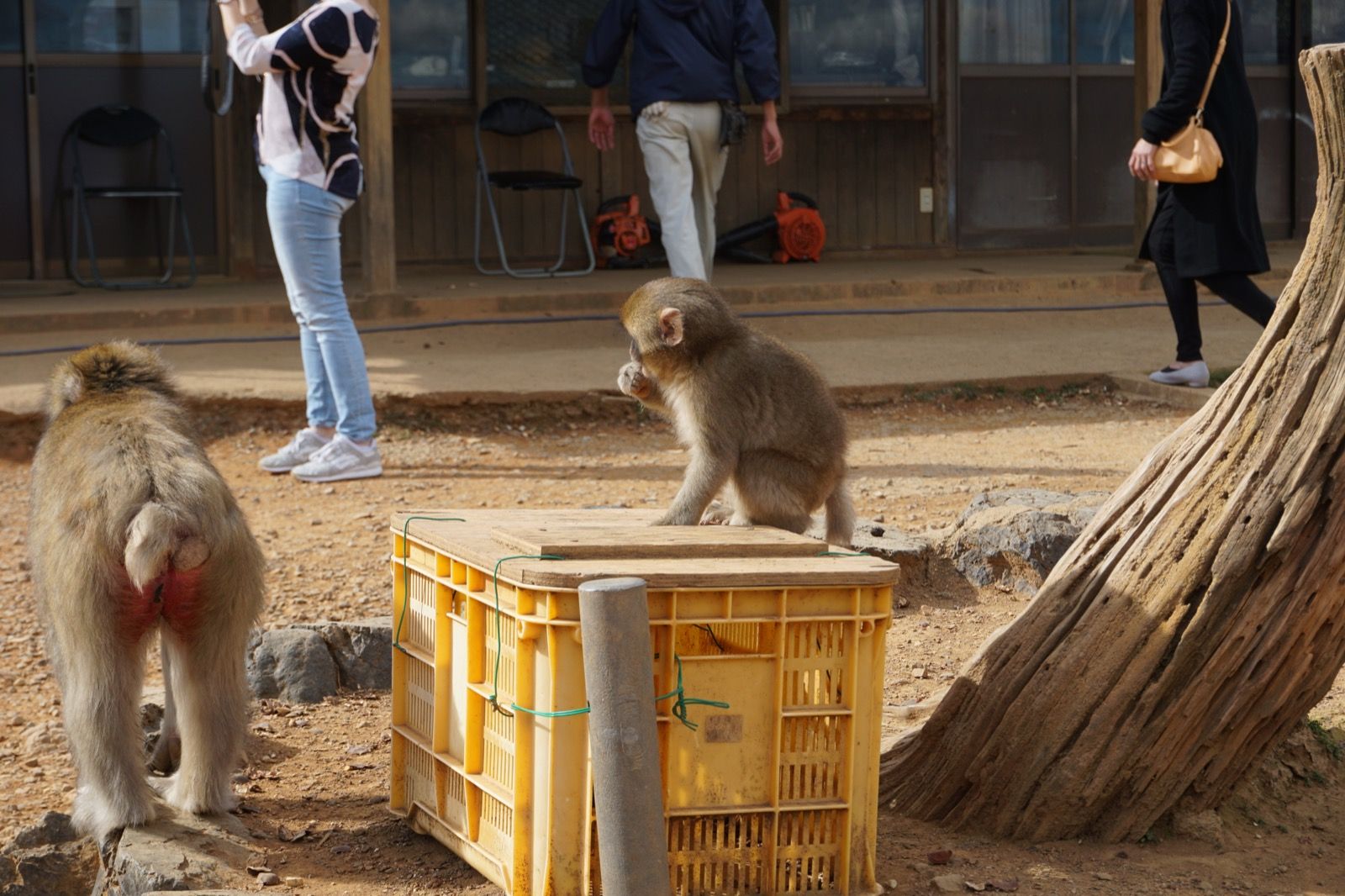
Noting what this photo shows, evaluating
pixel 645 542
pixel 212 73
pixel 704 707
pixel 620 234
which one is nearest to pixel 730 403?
pixel 645 542

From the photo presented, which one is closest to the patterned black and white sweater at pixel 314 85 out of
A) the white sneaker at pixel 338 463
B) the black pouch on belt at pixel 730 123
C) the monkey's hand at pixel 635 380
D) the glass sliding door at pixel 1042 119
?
the white sneaker at pixel 338 463

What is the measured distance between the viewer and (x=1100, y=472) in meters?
7.95

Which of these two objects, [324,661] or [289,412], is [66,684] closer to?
[324,661]

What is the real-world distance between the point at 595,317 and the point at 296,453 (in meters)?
3.30

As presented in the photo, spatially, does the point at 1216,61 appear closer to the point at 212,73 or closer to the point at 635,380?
the point at 635,380

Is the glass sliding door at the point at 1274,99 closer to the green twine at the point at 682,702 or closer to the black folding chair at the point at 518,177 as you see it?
the black folding chair at the point at 518,177

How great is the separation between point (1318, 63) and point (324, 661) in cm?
344

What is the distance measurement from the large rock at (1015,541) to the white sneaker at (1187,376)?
331 cm

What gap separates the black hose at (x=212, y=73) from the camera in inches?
395

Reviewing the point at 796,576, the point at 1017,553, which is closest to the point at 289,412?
the point at 1017,553

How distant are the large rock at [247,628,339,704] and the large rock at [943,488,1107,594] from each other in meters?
2.45

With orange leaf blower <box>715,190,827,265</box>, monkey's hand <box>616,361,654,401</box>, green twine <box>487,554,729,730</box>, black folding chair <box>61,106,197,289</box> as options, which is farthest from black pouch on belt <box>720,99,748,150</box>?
green twine <box>487,554,729,730</box>

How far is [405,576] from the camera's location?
4.13 metres

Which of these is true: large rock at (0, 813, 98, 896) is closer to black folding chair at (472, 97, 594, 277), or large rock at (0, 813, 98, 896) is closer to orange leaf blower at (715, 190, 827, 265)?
black folding chair at (472, 97, 594, 277)
